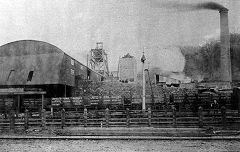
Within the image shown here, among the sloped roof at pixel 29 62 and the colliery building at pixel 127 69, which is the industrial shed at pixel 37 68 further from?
the colliery building at pixel 127 69

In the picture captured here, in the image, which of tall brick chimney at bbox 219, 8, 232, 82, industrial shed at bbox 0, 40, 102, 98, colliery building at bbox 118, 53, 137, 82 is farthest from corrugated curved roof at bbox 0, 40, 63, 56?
colliery building at bbox 118, 53, 137, 82

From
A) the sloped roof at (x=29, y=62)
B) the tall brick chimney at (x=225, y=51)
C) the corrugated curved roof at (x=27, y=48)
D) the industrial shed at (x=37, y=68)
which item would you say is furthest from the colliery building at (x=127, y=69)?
the tall brick chimney at (x=225, y=51)

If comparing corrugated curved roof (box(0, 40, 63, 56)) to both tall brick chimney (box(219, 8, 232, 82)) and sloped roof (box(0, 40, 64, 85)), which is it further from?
tall brick chimney (box(219, 8, 232, 82))

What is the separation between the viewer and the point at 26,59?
33406 millimetres

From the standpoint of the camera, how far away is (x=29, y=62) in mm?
33156

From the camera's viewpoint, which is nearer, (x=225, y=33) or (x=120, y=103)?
(x=120, y=103)

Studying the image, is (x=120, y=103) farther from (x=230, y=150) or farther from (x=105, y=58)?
(x=105, y=58)

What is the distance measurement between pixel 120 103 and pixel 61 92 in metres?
9.90

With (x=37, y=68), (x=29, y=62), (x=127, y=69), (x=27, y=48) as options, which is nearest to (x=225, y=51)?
(x=37, y=68)

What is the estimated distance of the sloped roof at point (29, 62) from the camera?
31850 mm

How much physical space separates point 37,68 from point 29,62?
1.64 metres

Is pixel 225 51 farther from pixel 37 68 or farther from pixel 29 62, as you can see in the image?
pixel 29 62

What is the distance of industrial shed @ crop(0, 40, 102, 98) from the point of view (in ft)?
104

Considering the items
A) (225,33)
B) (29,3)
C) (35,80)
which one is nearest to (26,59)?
(35,80)
